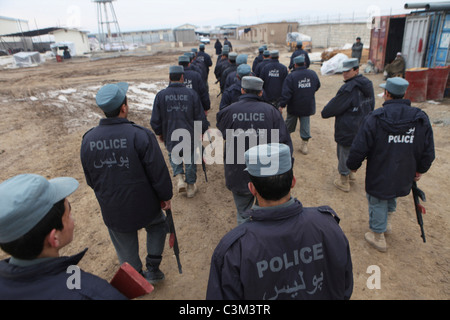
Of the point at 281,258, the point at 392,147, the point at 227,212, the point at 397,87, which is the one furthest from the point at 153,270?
the point at 397,87

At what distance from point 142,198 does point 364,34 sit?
27.5 metres

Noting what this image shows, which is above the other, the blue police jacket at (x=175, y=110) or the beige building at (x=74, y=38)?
the beige building at (x=74, y=38)

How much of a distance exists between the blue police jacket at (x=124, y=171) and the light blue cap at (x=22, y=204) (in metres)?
1.22

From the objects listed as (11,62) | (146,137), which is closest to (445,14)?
(146,137)

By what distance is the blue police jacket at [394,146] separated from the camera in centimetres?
308

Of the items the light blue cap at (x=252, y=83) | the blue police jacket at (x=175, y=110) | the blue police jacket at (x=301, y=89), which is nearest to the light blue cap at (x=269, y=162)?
the light blue cap at (x=252, y=83)

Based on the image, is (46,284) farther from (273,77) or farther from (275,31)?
(275,31)

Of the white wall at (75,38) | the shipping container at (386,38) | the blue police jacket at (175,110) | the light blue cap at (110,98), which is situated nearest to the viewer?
the light blue cap at (110,98)

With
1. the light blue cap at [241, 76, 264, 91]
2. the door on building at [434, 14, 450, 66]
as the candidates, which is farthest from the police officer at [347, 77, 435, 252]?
the door on building at [434, 14, 450, 66]

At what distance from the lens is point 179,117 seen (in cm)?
445

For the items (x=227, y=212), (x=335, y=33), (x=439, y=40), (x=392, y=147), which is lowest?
(x=227, y=212)

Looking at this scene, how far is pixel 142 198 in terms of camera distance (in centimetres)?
276

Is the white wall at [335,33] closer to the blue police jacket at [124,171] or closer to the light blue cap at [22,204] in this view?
the blue police jacket at [124,171]

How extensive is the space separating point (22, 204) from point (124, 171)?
1396mm
